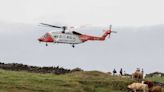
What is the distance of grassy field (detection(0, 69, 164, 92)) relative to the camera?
7084cm

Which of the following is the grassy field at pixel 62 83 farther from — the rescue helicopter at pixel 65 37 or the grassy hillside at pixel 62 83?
the rescue helicopter at pixel 65 37

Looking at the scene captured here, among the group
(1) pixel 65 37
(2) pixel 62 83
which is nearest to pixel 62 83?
(2) pixel 62 83

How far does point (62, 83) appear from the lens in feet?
250

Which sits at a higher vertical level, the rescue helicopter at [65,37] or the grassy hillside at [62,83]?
the rescue helicopter at [65,37]

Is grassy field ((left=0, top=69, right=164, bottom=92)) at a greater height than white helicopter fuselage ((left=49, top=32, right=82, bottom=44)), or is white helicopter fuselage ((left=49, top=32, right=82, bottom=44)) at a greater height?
white helicopter fuselage ((left=49, top=32, right=82, bottom=44))

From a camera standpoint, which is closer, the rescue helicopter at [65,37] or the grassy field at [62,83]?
the grassy field at [62,83]

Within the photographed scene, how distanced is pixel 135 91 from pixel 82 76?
10438mm

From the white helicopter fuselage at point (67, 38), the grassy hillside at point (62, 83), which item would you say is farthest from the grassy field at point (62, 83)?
Answer: the white helicopter fuselage at point (67, 38)

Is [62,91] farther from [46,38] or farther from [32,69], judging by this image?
[46,38]

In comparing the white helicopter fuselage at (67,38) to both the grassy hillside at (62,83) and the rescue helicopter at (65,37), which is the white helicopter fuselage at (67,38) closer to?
the rescue helicopter at (65,37)

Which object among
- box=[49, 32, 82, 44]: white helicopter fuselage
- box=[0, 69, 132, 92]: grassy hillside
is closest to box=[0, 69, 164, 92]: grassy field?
box=[0, 69, 132, 92]: grassy hillside

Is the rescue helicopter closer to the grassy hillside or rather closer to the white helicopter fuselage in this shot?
the white helicopter fuselage

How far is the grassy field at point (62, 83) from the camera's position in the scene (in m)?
70.8

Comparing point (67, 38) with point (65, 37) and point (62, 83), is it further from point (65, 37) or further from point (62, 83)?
point (62, 83)
